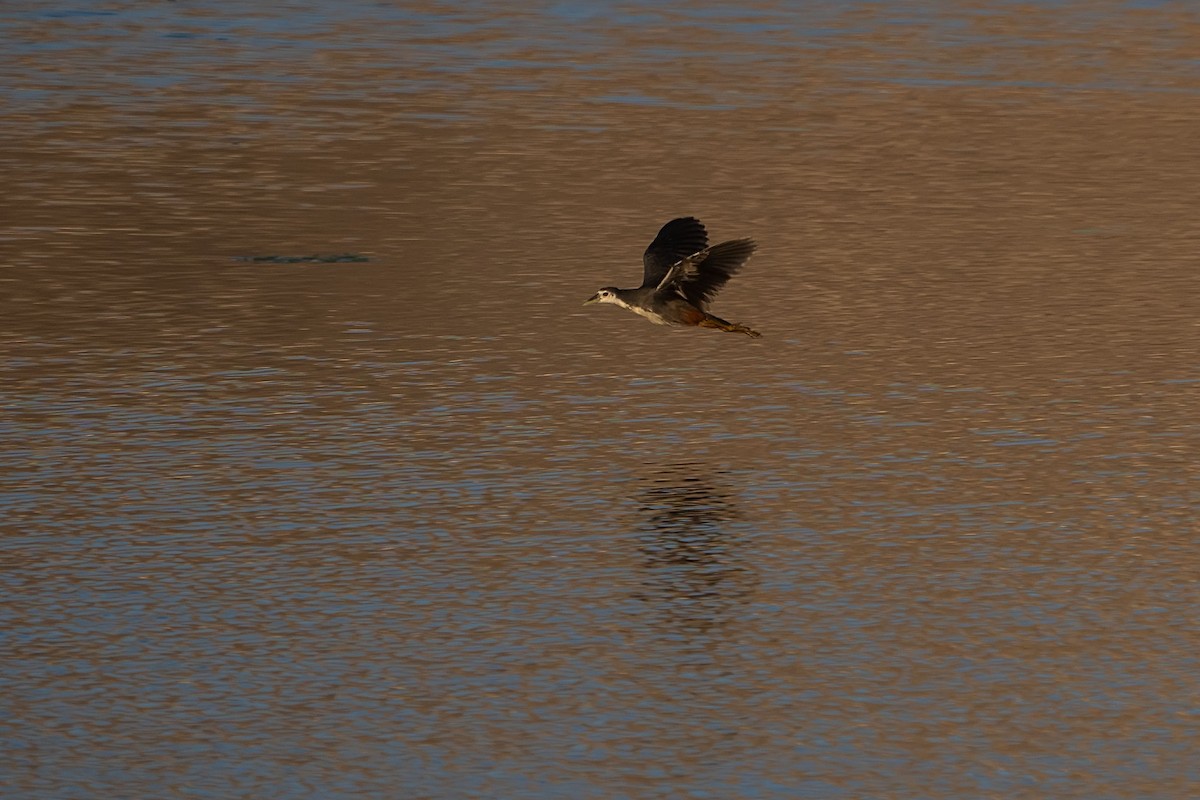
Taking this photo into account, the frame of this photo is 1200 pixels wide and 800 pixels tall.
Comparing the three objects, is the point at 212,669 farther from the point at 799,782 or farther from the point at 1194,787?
the point at 1194,787

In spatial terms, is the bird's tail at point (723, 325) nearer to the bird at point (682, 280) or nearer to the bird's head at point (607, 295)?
the bird at point (682, 280)

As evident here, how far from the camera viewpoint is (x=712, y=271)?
919 cm

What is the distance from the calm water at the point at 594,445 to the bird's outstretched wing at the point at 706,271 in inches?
14.3

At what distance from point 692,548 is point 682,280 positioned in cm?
221

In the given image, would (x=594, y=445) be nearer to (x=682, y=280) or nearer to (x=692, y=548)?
(x=682, y=280)

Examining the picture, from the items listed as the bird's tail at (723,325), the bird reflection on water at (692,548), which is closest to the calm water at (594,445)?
the bird reflection on water at (692,548)

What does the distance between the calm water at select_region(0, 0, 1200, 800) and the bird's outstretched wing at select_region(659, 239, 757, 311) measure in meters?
0.36

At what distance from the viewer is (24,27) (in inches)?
782

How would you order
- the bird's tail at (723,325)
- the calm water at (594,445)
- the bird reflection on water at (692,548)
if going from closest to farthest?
the calm water at (594,445), the bird reflection on water at (692,548), the bird's tail at (723,325)

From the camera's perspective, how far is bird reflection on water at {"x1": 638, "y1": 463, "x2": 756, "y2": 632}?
661 centimetres

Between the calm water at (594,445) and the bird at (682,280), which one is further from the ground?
the bird at (682,280)

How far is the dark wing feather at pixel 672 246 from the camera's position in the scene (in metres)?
9.28

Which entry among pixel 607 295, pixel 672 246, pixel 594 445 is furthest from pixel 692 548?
pixel 672 246

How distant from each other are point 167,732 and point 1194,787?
7.60 feet
